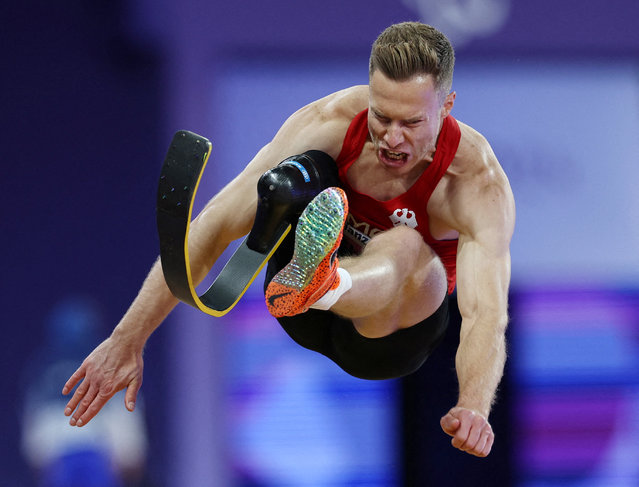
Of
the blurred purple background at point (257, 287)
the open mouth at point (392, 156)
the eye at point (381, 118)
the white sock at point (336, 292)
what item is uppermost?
the eye at point (381, 118)

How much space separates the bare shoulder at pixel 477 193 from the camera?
88.8 inches

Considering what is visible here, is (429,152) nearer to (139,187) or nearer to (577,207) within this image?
(577,207)

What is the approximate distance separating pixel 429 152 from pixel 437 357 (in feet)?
5.06

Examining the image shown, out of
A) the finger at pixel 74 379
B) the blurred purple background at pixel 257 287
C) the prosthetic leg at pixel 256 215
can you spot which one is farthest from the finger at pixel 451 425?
the blurred purple background at pixel 257 287

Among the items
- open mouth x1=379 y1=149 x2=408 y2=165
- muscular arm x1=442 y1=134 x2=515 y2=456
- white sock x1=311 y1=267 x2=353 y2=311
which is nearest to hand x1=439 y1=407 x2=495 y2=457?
muscular arm x1=442 y1=134 x2=515 y2=456

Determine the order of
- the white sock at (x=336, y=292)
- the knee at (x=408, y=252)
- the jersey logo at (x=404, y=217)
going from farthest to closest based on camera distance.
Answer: the jersey logo at (x=404, y=217) < the knee at (x=408, y=252) < the white sock at (x=336, y=292)

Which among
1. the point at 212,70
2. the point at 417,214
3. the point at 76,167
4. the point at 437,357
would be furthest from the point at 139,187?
the point at 417,214

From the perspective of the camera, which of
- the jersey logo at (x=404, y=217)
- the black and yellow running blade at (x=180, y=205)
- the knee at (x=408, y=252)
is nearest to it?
the black and yellow running blade at (x=180, y=205)

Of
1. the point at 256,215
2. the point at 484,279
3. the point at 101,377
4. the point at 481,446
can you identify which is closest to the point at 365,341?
the point at 484,279

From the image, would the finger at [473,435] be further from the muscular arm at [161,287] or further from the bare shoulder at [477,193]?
the muscular arm at [161,287]

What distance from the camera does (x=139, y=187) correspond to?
3.97 meters

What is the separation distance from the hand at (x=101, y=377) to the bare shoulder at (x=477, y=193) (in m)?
0.95

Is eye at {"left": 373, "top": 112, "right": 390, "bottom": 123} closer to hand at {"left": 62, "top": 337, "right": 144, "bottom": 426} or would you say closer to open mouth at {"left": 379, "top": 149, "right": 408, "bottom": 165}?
open mouth at {"left": 379, "top": 149, "right": 408, "bottom": 165}

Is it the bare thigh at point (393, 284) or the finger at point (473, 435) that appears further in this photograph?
the bare thigh at point (393, 284)
